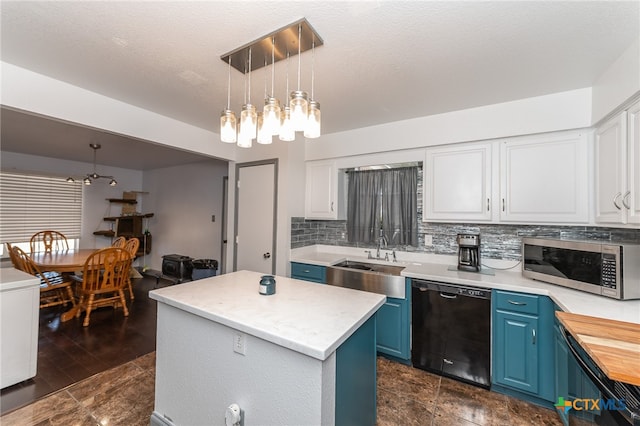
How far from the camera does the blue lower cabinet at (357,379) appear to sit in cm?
122

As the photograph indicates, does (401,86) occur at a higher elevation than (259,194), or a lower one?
higher

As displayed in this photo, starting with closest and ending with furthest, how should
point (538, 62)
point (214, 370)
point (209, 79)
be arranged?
1. point (214, 370)
2. point (538, 62)
3. point (209, 79)

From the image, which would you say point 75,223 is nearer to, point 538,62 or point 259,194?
point 259,194

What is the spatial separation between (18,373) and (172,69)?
264 centimetres

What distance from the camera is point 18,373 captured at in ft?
6.80

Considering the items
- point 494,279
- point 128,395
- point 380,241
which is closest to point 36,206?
point 128,395

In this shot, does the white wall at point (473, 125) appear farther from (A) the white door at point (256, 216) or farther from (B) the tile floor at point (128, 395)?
(B) the tile floor at point (128, 395)

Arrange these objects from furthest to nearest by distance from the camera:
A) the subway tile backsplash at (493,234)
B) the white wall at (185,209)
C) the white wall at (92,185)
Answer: the white wall at (185,209) → the white wall at (92,185) → the subway tile backsplash at (493,234)

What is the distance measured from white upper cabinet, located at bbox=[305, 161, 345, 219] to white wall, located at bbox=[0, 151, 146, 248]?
4.97m

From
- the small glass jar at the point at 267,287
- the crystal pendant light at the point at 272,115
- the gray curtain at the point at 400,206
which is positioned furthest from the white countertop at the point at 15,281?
the gray curtain at the point at 400,206

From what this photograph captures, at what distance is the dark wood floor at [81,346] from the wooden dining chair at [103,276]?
0.15 metres

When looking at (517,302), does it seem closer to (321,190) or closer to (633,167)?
(633,167)

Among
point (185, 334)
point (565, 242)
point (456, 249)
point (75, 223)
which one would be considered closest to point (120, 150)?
point (75, 223)

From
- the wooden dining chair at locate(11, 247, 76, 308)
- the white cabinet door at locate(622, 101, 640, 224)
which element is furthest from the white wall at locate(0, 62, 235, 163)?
the white cabinet door at locate(622, 101, 640, 224)
